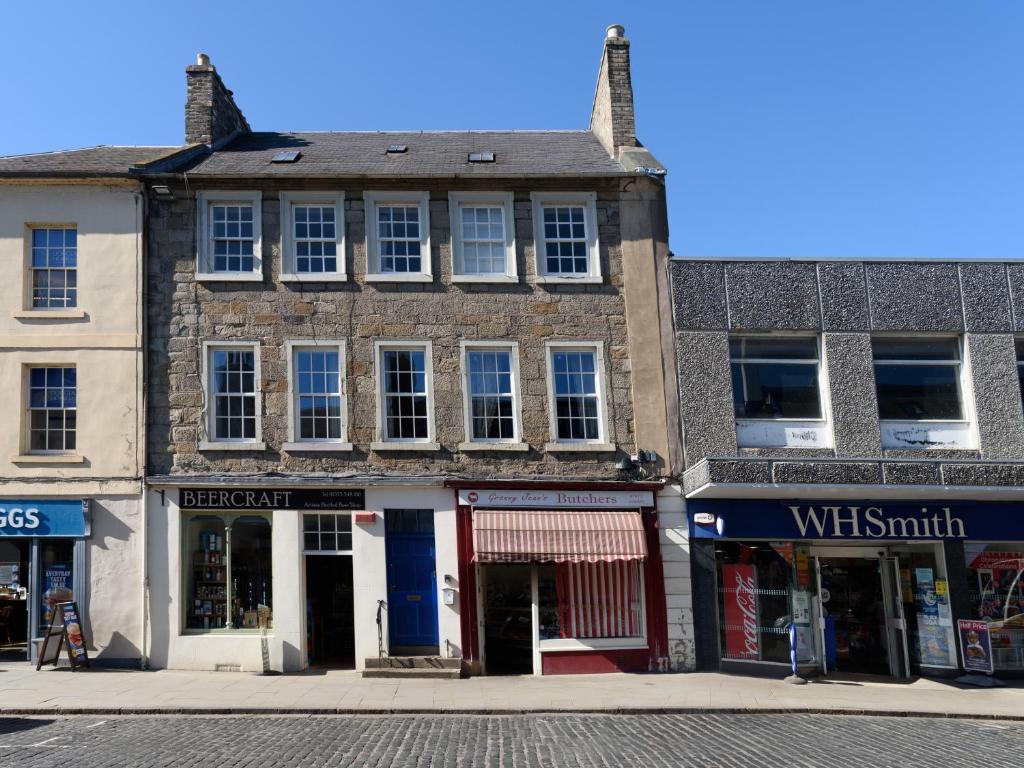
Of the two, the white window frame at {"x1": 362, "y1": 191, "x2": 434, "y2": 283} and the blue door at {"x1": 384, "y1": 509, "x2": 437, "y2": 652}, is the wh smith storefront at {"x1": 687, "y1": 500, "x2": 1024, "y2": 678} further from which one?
the white window frame at {"x1": 362, "y1": 191, "x2": 434, "y2": 283}

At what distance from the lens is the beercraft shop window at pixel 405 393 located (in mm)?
16516

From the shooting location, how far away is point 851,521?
16188 millimetres

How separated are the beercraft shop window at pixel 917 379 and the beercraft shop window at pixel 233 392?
36.9 ft

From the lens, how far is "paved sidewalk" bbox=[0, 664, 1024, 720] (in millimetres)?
12578

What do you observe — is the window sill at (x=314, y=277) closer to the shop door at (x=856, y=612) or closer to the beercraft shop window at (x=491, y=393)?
the beercraft shop window at (x=491, y=393)

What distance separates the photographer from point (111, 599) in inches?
616

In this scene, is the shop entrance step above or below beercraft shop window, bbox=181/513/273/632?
below

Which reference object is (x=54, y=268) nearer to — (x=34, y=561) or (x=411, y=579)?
(x=34, y=561)

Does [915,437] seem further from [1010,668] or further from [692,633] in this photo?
[692,633]

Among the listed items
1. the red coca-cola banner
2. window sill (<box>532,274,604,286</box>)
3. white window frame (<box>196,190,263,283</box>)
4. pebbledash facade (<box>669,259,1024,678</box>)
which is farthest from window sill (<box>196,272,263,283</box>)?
the red coca-cola banner

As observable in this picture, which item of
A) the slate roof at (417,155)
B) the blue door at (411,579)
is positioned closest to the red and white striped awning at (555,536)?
the blue door at (411,579)

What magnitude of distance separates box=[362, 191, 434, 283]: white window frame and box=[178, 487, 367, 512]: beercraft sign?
3862 mm

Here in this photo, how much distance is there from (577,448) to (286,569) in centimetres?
540

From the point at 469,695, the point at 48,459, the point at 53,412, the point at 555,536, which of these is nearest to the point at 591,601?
the point at 555,536
